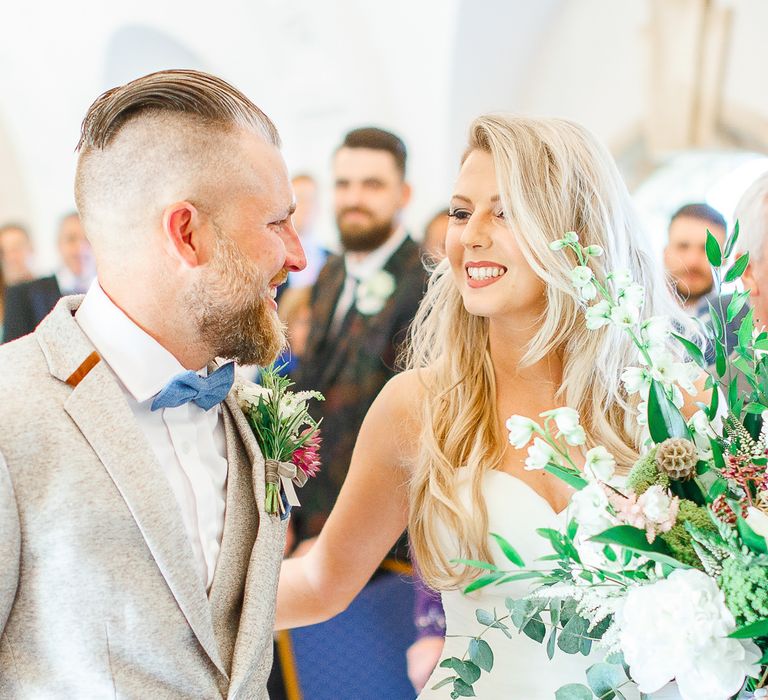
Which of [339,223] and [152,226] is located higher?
→ [152,226]

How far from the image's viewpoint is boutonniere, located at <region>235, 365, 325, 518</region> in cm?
175

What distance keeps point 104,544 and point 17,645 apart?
0.18 m

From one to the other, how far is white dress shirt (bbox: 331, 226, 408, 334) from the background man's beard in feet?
0.09

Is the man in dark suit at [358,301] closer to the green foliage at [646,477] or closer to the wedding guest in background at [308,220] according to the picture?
the wedding guest in background at [308,220]

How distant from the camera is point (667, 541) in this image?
1.34 meters

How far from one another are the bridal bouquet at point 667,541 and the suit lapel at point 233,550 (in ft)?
1.27

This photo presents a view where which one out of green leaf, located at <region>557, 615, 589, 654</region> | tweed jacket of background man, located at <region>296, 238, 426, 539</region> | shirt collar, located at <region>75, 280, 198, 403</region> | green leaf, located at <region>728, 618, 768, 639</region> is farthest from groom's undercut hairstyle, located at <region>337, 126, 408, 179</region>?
green leaf, located at <region>728, 618, 768, 639</region>

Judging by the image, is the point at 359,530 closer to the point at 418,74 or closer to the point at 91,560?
the point at 91,560

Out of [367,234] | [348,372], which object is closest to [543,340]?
[348,372]

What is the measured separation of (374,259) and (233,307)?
10.9 ft

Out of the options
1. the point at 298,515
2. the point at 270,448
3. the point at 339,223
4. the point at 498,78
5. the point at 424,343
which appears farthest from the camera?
the point at 498,78

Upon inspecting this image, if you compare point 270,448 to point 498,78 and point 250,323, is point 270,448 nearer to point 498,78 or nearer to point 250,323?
point 250,323

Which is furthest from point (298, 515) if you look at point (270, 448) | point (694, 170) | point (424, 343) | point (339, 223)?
point (694, 170)

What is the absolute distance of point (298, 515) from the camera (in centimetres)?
443
